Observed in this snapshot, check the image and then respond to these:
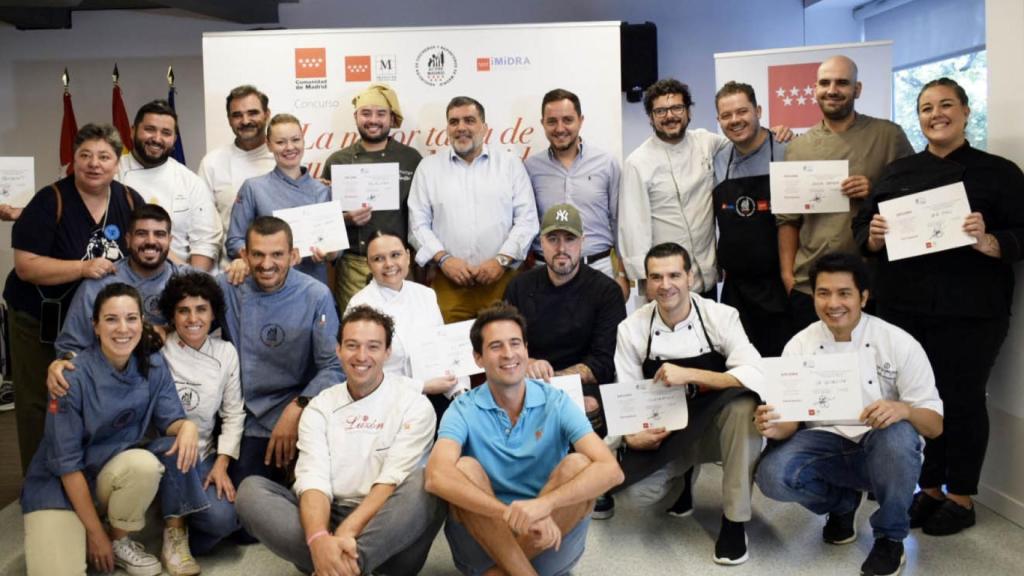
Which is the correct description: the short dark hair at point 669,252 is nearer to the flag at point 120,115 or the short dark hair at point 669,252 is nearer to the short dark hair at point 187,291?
the short dark hair at point 187,291

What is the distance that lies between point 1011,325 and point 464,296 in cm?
251

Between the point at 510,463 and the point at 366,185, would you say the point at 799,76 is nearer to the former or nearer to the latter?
the point at 366,185

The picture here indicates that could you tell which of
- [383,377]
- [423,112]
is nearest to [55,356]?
[383,377]

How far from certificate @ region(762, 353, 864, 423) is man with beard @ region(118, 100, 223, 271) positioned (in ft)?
8.94

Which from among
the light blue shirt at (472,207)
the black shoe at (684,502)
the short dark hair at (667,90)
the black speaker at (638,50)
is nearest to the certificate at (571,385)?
the black shoe at (684,502)

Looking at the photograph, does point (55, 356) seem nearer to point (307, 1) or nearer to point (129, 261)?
point (129, 261)

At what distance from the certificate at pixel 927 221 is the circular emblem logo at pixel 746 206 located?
0.63 m

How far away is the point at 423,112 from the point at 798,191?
7.49ft

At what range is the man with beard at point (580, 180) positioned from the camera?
4.67 m

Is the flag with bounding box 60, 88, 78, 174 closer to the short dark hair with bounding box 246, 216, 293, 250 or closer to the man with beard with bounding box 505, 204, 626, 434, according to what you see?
the short dark hair with bounding box 246, 216, 293, 250

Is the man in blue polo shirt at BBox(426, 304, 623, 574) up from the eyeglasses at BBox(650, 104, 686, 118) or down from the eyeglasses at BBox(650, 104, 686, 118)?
down

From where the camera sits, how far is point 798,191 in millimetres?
4156

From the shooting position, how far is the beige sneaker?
3471 millimetres

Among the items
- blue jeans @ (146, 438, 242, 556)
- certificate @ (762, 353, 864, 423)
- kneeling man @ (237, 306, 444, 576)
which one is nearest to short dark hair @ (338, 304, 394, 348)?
kneeling man @ (237, 306, 444, 576)
